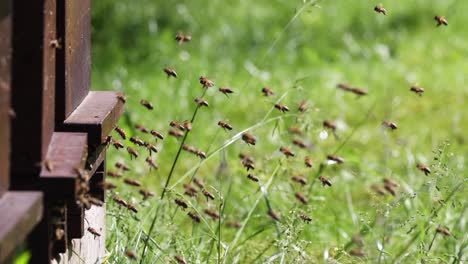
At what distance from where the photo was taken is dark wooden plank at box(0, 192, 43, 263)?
7.14ft

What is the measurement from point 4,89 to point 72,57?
2.19 ft

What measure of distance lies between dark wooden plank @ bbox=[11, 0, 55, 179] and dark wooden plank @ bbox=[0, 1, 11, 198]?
111 millimetres

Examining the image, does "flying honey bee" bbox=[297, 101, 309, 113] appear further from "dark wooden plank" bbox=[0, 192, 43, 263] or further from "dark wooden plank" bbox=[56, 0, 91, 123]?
"dark wooden plank" bbox=[0, 192, 43, 263]

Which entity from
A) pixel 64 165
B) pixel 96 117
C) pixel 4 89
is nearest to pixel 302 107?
pixel 96 117

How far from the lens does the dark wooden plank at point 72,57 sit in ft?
9.30

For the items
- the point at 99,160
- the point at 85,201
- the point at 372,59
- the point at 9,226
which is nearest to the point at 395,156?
the point at 372,59

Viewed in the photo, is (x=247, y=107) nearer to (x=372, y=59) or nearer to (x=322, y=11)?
(x=372, y=59)

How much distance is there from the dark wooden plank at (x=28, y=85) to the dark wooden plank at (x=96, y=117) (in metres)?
0.30

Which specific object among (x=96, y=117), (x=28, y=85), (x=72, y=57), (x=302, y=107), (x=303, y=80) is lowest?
(x=303, y=80)

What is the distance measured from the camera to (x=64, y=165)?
2.55 metres

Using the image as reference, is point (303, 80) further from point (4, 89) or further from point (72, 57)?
point (4, 89)

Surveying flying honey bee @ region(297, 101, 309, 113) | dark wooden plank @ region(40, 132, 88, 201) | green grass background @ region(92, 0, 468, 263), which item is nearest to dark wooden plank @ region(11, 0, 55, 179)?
dark wooden plank @ region(40, 132, 88, 201)

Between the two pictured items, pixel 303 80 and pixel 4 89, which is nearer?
pixel 4 89

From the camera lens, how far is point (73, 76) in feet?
9.89
